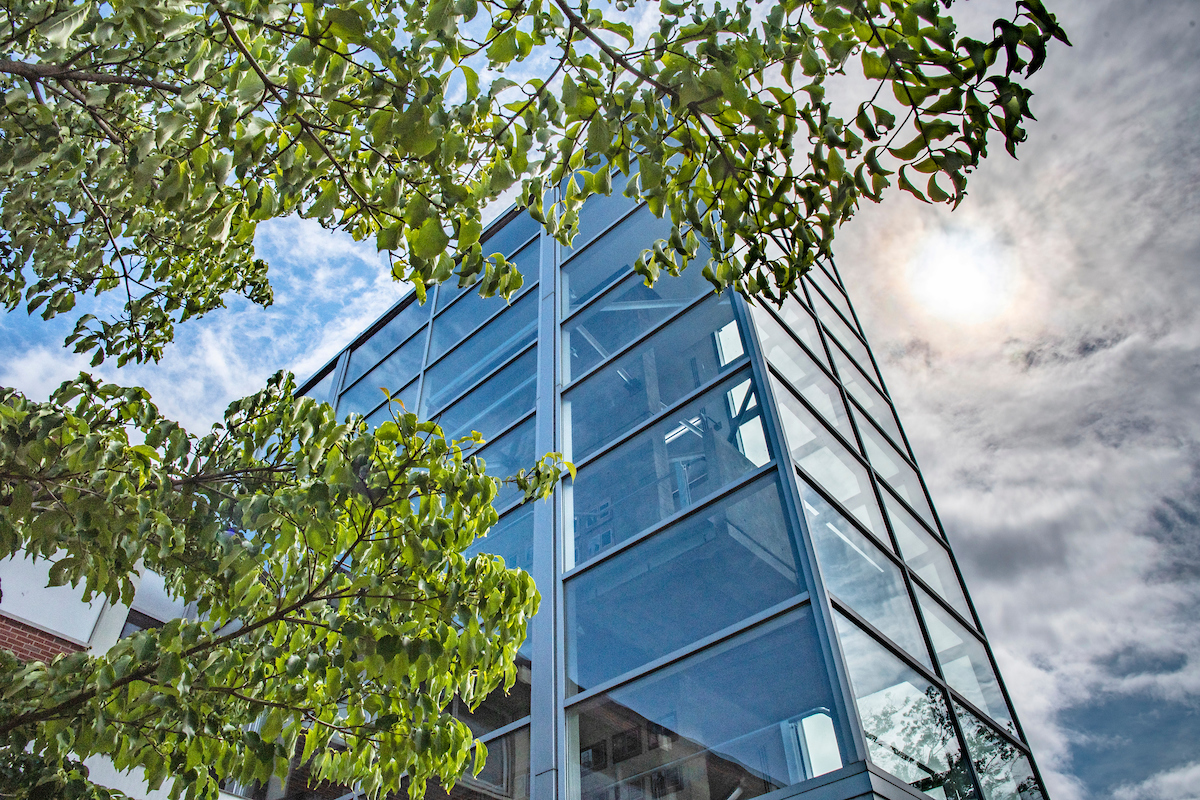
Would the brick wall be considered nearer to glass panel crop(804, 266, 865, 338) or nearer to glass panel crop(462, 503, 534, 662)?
glass panel crop(462, 503, 534, 662)

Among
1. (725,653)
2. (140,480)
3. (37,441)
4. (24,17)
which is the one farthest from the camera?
(725,653)

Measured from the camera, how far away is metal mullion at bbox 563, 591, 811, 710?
5266mm

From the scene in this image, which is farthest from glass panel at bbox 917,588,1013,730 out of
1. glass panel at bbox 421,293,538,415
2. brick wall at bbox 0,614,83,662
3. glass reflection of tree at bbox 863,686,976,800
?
brick wall at bbox 0,614,83,662

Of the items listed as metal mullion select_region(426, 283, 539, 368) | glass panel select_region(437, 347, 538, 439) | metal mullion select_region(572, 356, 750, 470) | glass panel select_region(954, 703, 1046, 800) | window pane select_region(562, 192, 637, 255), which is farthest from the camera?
metal mullion select_region(426, 283, 539, 368)

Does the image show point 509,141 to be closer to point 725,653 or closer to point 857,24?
point 857,24

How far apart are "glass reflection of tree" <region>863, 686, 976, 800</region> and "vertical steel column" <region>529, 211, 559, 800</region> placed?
246 cm

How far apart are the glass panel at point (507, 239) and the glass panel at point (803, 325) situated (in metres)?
4.44

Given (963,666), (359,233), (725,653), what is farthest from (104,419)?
(963,666)

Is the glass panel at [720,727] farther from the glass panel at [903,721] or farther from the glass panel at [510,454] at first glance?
the glass panel at [510,454]

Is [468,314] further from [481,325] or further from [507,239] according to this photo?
[507,239]

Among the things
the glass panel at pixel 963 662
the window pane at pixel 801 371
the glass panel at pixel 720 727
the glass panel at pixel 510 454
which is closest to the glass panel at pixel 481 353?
the glass panel at pixel 510 454

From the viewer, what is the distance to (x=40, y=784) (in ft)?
10.4

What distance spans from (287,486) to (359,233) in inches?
51.7

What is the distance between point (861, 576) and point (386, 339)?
981cm
